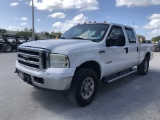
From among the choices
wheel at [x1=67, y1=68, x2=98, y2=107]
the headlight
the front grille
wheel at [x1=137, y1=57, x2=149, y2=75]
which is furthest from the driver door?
wheel at [x1=137, y1=57, x2=149, y2=75]

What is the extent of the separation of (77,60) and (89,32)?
148cm

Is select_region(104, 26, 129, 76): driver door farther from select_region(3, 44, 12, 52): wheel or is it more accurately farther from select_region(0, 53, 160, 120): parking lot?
select_region(3, 44, 12, 52): wheel

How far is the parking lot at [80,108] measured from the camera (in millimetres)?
3799

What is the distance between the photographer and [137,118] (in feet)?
12.3

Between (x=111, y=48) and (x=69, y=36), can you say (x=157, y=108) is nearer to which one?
(x=111, y=48)

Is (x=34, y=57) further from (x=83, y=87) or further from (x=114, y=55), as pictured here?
(x=114, y=55)

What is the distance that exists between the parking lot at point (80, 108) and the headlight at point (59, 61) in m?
0.79

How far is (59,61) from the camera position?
12.4 feet

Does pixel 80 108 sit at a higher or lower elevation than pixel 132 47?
lower

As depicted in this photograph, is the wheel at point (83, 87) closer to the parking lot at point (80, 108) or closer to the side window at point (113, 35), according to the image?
the parking lot at point (80, 108)

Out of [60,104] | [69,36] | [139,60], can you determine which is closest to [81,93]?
[60,104]

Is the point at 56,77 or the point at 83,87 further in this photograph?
the point at 83,87

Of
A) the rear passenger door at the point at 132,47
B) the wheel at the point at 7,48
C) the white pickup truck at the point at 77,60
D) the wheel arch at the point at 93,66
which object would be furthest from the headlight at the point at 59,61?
the wheel at the point at 7,48

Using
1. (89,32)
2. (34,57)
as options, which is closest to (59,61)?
(34,57)
